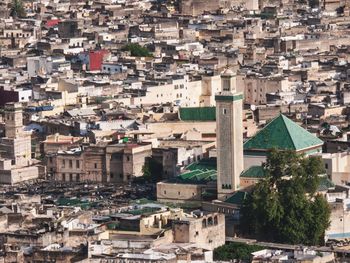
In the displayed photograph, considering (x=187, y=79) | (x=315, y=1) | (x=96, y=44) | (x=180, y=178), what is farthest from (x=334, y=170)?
(x=315, y=1)

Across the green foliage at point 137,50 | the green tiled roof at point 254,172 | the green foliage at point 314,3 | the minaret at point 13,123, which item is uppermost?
the green foliage at point 314,3

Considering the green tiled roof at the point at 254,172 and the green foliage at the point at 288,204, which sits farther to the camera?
the green tiled roof at the point at 254,172

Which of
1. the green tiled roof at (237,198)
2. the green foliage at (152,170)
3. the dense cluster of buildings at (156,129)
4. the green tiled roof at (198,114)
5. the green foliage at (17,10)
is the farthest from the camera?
the green foliage at (17,10)

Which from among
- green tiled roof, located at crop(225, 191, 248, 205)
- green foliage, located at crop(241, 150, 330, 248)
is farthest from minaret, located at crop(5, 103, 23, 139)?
green foliage, located at crop(241, 150, 330, 248)

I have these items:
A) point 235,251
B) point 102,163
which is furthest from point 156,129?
point 235,251

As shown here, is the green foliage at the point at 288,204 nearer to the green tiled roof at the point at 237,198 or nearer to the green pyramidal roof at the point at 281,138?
the green tiled roof at the point at 237,198

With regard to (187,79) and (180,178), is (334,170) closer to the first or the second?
(180,178)

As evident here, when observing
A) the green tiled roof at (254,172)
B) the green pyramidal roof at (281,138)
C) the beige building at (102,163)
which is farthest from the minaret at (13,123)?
the green tiled roof at (254,172)
